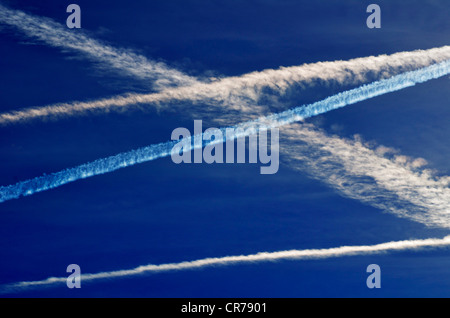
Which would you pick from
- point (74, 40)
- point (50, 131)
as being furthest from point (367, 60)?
point (50, 131)

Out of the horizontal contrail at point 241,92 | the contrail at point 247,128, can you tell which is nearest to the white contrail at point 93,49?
the horizontal contrail at point 241,92

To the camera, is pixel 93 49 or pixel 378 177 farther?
pixel 378 177

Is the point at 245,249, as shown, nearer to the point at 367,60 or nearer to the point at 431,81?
the point at 367,60

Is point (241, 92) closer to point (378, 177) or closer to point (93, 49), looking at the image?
point (93, 49)

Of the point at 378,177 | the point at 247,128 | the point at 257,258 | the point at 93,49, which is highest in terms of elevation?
the point at 93,49

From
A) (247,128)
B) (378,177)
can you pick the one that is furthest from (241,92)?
(378,177)

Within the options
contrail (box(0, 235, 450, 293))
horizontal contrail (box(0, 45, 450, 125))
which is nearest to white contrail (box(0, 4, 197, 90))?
horizontal contrail (box(0, 45, 450, 125))

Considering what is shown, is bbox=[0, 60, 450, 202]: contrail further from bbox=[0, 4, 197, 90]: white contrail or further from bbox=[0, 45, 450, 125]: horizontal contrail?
bbox=[0, 4, 197, 90]: white contrail
